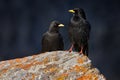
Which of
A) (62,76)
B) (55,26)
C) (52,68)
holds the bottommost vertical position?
(55,26)

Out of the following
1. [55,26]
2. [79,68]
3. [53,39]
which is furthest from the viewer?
[55,26]

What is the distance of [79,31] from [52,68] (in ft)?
23.8

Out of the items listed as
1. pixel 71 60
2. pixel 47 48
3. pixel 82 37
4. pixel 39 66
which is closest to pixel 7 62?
pixel 39 66

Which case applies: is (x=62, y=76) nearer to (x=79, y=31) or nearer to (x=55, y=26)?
(x=79, y=31)

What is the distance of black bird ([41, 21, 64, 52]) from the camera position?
1889 centimetres

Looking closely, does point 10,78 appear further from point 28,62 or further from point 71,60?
point 71,60

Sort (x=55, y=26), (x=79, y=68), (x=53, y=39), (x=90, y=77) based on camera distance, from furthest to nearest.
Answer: (x=55, y=26) → (x=53, y=39) → (x=79, y=68) → (x=90, y=77)

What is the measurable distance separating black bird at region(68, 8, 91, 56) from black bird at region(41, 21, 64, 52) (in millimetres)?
3324

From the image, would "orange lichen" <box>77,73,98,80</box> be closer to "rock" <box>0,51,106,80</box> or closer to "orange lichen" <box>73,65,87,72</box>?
"rock" <box>0,51,106,80</box>

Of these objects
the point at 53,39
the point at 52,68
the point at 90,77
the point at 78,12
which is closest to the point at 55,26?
the point at 53,39

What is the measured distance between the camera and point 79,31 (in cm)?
1528

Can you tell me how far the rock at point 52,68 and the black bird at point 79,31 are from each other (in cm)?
612

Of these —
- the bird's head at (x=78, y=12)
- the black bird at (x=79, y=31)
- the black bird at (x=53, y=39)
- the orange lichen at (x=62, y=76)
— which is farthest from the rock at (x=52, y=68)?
the black bird at (x=53, y=39)

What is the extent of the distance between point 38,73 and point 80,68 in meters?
1.06
